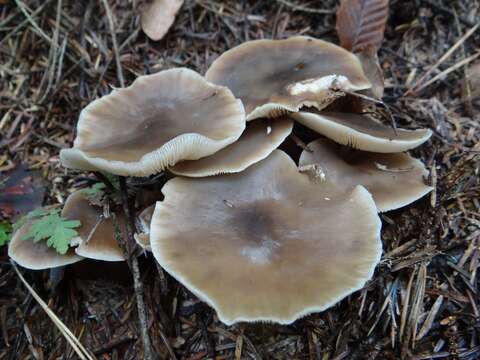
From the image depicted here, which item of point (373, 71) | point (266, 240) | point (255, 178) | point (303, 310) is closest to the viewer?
point (303, 310)

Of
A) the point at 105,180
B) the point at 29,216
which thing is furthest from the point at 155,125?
the point at 29,216

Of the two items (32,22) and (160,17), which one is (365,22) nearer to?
(160,17)

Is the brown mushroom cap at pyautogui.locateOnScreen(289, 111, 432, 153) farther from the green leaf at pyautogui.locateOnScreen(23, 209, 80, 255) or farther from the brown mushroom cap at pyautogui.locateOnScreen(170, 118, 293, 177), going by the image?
the green leaf at pyautogui.locateOnScreen(23, 209, 80, 255)

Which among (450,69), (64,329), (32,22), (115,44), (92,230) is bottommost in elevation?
(64,329)

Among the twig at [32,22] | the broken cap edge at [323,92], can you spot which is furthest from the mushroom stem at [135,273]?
the twig at [32,22]

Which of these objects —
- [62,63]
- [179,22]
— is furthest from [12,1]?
[179,22]

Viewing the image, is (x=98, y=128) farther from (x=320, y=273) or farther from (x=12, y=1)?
(x=12, y=1)
